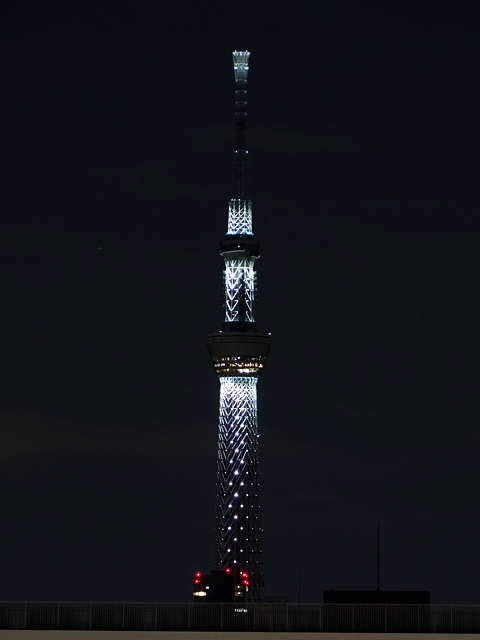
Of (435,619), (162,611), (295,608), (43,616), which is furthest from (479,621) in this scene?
(43,616)

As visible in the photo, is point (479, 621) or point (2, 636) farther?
point (479, 621)

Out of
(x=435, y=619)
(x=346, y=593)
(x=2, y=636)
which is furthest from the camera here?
(x=346, y=593)

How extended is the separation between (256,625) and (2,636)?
18.0 m

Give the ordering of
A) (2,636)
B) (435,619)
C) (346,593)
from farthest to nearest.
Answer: (346,593), (435,619), (2,636)

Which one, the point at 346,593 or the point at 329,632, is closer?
the point at 329,632

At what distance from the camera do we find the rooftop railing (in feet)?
395

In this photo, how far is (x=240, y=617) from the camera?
12656 centimetres

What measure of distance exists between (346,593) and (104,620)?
159 ft

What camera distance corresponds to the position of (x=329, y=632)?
4835 inches

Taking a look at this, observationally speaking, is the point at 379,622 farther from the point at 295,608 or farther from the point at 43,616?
the point at 43,616

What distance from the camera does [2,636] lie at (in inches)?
4592

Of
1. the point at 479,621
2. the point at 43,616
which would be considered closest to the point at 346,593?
the point at 479,621

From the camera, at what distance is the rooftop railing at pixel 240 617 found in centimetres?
12050

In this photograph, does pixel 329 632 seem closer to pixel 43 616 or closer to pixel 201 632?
pixel 201 632
